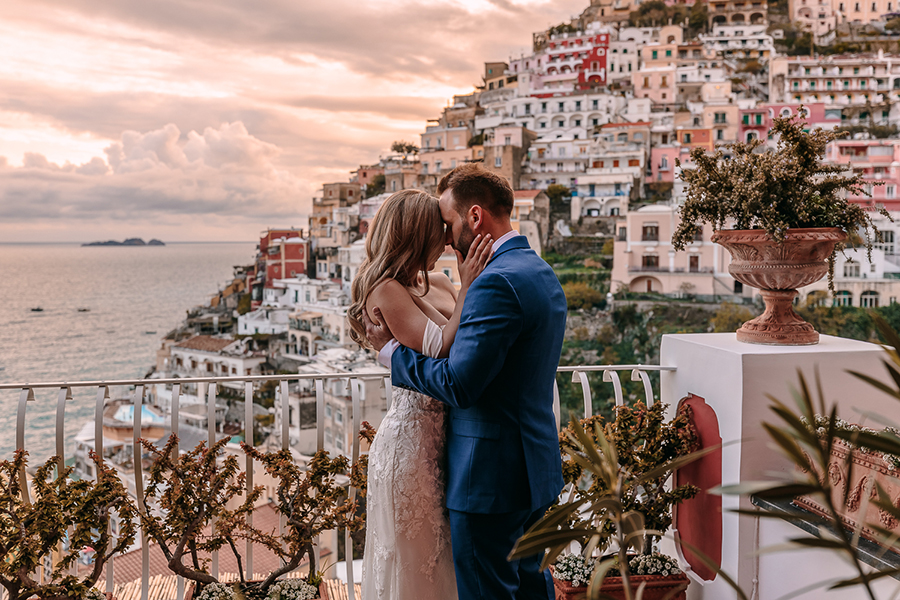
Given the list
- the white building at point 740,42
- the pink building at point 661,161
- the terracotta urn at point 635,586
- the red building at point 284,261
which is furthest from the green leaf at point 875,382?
the white building at point 740,42

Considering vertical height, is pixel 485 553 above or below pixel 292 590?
above

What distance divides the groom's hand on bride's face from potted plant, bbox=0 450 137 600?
3.44 ft

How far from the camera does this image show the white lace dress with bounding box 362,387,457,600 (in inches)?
67.9

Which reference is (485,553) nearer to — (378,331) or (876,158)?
(378,331)

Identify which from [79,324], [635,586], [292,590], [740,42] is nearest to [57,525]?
[292,590]

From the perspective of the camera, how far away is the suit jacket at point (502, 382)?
152 cm

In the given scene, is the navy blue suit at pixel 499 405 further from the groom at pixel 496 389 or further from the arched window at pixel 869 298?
the arched window at pixel 869 298

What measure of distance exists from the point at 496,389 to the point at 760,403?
41.3 inches

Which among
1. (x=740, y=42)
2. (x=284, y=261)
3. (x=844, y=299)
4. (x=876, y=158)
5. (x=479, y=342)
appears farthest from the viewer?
(x=740, y=42)

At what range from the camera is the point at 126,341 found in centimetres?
5903

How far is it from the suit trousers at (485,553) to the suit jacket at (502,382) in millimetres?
46

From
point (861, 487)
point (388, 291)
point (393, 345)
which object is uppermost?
point (388, 291)

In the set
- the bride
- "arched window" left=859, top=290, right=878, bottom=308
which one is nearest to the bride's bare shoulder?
the bride

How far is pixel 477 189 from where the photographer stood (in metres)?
1.64
